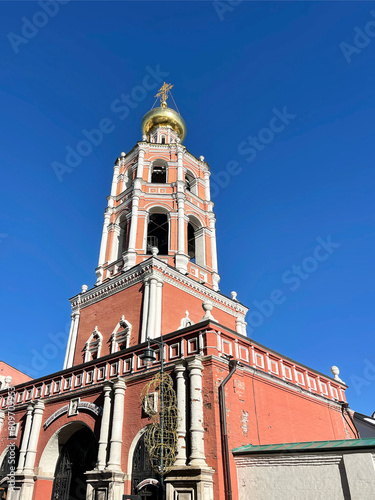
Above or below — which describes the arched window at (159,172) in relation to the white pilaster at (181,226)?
above

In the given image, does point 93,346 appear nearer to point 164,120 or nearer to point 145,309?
point 145,309

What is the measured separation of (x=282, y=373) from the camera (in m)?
12.9

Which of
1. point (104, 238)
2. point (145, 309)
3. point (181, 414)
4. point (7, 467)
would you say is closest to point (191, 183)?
point (104, 238)

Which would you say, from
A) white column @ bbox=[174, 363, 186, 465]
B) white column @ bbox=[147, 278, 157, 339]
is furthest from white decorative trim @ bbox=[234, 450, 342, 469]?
white column @ bbox=[147, 278, 157, 339]

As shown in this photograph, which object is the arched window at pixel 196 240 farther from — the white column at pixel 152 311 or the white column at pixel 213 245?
the white column at pixel 152 311

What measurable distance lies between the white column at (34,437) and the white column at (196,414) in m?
6.98

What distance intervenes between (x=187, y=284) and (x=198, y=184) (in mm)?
8461

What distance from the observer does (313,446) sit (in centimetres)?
902

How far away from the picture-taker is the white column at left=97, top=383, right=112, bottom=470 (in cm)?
1129

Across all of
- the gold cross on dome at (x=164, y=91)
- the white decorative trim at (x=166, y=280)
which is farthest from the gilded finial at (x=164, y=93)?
the white decorative trim at (x=166, y=280)

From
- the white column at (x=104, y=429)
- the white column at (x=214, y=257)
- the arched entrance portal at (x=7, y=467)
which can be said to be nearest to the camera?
the white column at (x=104, y=429)

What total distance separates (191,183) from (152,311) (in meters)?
11.3

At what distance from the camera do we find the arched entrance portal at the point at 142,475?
34.2 ft

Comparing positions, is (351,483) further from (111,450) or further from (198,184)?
(198,184)
